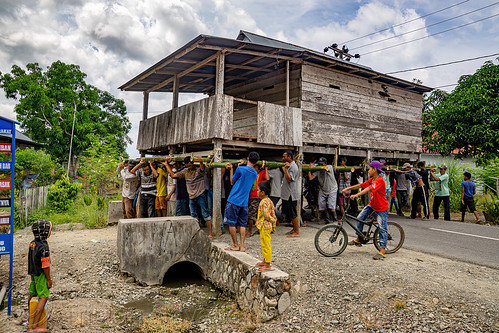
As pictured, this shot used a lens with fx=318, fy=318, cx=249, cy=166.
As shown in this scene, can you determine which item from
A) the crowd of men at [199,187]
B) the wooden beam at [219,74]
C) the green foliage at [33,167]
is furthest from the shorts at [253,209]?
the green foliage at [33,167]

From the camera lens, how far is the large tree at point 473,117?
16.3 meters

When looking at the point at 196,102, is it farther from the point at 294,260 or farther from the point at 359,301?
the point at 359,301

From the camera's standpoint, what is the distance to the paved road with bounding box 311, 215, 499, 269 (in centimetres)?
631

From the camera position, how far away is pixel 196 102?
347 inches

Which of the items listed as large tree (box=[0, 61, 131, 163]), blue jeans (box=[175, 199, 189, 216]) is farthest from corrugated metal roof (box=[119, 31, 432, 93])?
large tree (box=[0, 61, 131, 163])

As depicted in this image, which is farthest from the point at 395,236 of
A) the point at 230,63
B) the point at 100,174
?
the point at 100,174

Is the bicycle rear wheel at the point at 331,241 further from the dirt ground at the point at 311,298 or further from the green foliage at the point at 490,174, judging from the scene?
the green foliage at the point at 490,174

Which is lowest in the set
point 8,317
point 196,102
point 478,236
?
point 8,317

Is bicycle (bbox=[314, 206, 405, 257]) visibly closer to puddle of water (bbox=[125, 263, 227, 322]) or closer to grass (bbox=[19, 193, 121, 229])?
puddle of water (bbox=[125, 263, 227, 322])

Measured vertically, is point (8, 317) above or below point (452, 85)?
below

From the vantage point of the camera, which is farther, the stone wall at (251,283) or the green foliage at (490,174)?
the green foliage at (490,174)

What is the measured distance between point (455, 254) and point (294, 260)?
11.2 ft

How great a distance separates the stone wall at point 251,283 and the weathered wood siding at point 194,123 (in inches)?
120

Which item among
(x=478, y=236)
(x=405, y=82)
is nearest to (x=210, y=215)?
(x=478, y=236)
